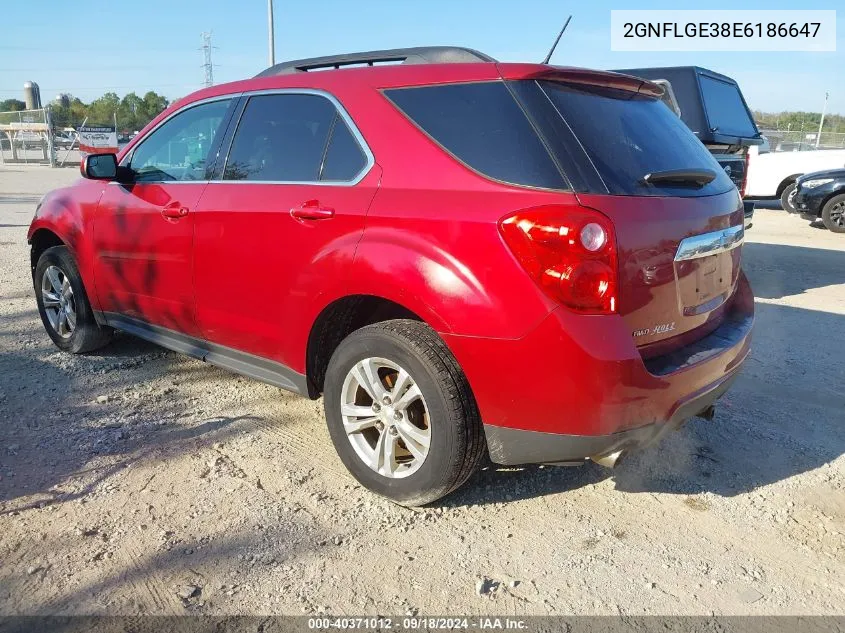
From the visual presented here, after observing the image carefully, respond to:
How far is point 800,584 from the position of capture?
2461mm

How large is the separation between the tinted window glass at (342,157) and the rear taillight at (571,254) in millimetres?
930

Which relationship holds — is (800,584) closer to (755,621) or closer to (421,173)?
(755,621)

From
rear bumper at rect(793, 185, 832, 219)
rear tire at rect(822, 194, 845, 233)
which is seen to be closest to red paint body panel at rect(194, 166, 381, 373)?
rear bumper at rect(793, 185, 832, 219)

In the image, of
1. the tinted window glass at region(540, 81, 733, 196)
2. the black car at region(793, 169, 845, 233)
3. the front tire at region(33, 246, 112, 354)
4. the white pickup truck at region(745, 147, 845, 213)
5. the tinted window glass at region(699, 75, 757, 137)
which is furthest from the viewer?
the white pickup truck at region(745, 147, 845, 213)

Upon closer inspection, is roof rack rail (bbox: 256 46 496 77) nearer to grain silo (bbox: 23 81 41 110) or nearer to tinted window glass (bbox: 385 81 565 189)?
tinted window glass (bbox: 385 81 565 189)

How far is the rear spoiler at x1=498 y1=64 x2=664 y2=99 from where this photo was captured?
262 cm

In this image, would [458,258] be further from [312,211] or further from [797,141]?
[797,141]

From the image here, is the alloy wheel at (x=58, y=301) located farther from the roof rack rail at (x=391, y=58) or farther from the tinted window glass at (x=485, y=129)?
the tinted window glass at (x=485, y=129)

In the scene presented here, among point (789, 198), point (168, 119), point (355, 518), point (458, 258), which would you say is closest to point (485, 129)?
point (458, 258)

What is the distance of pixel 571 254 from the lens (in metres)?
2.31

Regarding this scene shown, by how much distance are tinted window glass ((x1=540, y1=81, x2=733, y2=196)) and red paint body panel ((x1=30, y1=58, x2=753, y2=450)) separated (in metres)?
0.07

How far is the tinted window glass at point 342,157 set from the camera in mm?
2943

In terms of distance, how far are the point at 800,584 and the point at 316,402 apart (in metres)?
2.60

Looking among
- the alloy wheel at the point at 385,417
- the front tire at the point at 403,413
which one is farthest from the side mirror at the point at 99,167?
the alloy wheel at the point at 385,417
